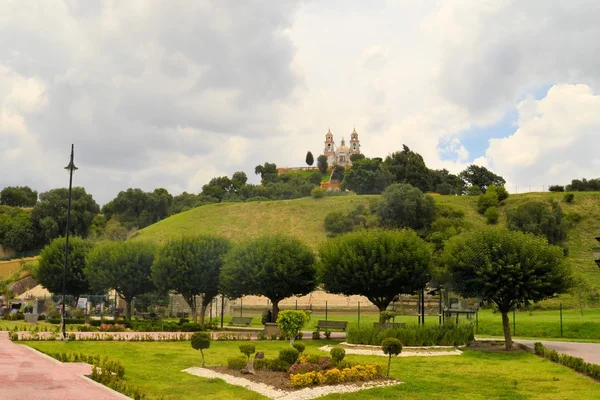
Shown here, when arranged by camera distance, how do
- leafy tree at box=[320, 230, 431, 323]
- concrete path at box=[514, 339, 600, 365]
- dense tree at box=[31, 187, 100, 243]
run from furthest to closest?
dense tree at box=[31, 187, 100, 243], leafy tree at box=[320, 230, 431, 323], concrete path at box=[514, 339, 600, 365]

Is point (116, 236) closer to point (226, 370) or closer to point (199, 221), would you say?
point (199, 221)

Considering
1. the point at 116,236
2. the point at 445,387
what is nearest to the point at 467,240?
the point at 445,387

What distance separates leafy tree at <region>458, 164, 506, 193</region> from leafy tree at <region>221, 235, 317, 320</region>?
107415 millimetres

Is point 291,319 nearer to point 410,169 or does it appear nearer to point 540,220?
point 540,220

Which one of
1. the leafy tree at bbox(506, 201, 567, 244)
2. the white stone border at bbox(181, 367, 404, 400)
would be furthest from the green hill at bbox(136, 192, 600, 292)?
the white stone border at bbox(181, 367, 404, 400)

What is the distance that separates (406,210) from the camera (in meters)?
92.4

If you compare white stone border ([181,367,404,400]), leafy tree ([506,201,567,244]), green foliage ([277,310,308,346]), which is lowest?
white stone border ([181,367,404,400])

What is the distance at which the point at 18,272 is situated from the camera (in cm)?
8269

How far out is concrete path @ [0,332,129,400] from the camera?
14.1 meters

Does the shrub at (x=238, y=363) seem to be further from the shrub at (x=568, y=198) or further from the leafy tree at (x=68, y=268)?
the shrub at (x=568, y=198)

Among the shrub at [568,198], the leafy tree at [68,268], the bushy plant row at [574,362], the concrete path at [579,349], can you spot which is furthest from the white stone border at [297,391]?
the shrub at [568,198]

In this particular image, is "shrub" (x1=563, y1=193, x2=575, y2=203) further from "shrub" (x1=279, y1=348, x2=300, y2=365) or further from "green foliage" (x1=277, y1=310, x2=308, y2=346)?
"shrub" (x1=279, y1=348, x2=300, y2=365)

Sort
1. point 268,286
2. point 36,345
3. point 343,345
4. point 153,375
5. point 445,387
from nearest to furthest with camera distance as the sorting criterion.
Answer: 1. point 445,387
2. point 153,375
3. point 36,345
4. point 343,345
5. point 268,286

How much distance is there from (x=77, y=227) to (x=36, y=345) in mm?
87807
